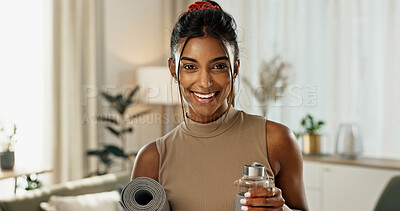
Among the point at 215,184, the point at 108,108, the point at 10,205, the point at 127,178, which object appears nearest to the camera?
the point at 215,184

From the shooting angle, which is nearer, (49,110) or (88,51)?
(49,110)

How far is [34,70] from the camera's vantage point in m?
3.55

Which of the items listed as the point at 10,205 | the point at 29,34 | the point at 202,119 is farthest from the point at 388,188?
the point at 29,34

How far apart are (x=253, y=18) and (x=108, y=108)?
1588 millimetres

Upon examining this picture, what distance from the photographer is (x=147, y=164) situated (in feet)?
4.00

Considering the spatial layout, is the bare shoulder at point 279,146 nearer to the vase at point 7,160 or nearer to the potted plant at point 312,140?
the vase at point 7,160

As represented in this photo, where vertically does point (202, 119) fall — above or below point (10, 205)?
above

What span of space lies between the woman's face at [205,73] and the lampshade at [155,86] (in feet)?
9.63

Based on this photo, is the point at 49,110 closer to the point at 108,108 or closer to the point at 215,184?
the point at 108,108

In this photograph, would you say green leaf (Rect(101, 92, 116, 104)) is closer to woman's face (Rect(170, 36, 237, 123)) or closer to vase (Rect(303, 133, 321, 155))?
vase (Rect(303, 133, 321, 155))

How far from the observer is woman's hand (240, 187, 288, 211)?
94 cm

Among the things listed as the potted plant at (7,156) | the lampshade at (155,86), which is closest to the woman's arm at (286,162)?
the potted plant at (7,156)

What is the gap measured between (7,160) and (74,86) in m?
0.99

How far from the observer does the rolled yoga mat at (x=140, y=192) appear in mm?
1028
